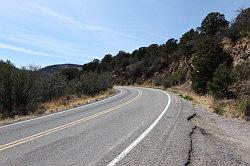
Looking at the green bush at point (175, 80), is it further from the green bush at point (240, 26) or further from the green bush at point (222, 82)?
the green bush at point (222, 82)

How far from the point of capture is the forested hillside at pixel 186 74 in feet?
86.0

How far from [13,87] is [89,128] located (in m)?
13.5

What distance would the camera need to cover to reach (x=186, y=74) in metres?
66.4

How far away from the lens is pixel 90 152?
9.46 meters

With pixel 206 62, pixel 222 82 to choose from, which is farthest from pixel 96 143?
pixel 206 62

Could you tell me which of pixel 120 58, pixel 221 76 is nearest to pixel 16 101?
pixel 221 76

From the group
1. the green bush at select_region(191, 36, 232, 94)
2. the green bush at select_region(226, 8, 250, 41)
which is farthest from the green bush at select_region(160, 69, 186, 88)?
the green bush at select_region(191, 36, 232, 94)

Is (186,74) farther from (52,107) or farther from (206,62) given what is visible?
(52,107)

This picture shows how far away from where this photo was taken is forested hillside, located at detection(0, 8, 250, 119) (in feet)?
86.0

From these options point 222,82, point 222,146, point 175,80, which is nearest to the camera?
point 222,146

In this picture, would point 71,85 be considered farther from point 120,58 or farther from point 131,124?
point 120,58

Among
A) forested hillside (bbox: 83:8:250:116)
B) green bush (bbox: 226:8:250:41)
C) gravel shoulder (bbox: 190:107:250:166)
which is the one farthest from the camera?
green bush (bbox: 226:8:250:41)

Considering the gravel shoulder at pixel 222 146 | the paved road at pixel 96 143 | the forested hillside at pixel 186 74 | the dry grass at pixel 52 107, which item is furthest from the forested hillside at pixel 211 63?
the dry grass at pixel 52 107

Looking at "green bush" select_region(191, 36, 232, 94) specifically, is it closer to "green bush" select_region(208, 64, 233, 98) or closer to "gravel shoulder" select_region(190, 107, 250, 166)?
"green bush" select_region(208, 64, 233, 98)
